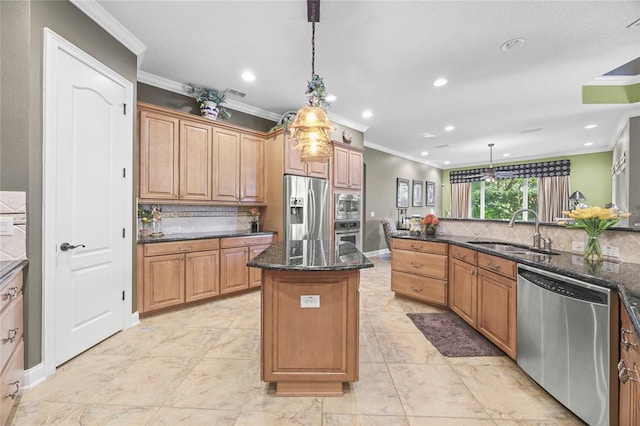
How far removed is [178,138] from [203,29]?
52.0 inches

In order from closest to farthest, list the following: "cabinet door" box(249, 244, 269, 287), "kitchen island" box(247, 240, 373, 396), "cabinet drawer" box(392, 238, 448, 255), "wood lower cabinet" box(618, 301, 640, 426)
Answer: "wood lower cabinet" box(618, 301, 640, 426), "kitchen island" box(247, 240, 373, 396), "cabinet drawer" box(392, 238, 448, 255), "cabinet door" box(249, 244, 269, 287)

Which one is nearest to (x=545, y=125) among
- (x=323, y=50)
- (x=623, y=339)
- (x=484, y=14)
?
(x=484, y=14)

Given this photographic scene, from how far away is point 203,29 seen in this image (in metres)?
2.43

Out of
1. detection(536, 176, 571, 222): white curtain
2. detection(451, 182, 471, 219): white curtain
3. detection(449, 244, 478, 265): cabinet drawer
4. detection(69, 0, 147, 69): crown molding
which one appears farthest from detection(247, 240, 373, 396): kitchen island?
detection(451, 182, 471, 219): white curtain

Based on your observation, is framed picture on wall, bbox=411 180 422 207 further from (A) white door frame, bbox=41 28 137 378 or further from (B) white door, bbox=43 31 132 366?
(A) white door frame, bbox=41 28 137 378

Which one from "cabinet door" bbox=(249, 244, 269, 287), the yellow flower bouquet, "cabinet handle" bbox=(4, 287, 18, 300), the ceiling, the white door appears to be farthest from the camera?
"cabinet door" bbox=(249, 244, 269, 287)

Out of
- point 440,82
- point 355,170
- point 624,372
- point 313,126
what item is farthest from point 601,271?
point 355,170

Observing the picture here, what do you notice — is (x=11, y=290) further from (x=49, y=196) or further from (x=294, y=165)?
(x=294, y=165)

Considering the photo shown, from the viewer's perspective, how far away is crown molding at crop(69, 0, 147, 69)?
2.09 m

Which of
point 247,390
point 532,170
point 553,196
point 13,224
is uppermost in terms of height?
point 532,170

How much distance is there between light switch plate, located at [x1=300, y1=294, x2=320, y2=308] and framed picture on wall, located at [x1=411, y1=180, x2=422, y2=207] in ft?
24.3

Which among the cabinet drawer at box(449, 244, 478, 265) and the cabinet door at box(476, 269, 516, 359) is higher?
the cabinet drawer at box(449, 244, 478, 265)

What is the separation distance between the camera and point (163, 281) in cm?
295

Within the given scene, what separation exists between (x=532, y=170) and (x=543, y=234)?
7.08 metres
